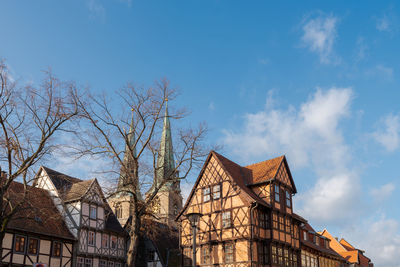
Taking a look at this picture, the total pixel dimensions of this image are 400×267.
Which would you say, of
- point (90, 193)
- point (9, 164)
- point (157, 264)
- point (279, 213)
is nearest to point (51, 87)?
point (9, 164)

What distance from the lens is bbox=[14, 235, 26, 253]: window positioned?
3247cm

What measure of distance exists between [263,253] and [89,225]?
594 inches

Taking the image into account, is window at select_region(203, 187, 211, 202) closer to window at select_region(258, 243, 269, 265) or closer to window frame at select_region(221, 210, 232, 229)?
window frame at select_region(221, 210, 232, 229)

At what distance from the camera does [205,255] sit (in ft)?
117

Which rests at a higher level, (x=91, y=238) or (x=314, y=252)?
(x=91, y=238)

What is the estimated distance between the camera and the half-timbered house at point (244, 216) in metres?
33.7

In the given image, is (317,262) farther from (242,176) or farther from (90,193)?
(90,193)

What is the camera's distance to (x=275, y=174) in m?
36.2

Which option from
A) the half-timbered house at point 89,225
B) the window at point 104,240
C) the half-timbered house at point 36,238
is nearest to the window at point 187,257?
the half-timbered house at point 89,225

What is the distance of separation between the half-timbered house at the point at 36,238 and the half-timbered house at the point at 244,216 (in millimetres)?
9673

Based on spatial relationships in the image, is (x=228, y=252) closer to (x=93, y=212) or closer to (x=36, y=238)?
(x=93, y=212)

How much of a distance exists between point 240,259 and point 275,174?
7411 mm

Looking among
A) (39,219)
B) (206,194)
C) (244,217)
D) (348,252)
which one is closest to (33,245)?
(39,219)

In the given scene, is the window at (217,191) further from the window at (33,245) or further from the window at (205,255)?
the window at (33,245)
